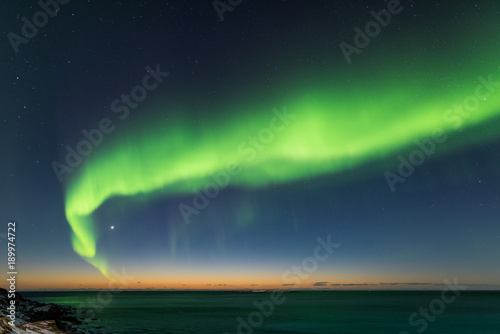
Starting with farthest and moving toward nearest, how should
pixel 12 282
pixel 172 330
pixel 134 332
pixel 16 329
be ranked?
pixel 172 330 < pixel 134 332 < pixel 12 282 < pixel 16 329

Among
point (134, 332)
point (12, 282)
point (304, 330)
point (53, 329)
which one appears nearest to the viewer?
point (12, 282)

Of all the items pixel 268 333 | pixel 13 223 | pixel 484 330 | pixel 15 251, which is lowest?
pixel 484 330

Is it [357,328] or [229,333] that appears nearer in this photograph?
[229,333]

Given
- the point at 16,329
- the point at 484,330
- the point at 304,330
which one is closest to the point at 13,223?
the point at 16,329

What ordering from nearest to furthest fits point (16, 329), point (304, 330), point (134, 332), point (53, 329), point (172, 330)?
point (16, 329), point (53, 329), point (134, 332), point (172, 330), point (304, 330)

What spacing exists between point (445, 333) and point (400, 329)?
4255 mm

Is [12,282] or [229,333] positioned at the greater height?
[12,282]

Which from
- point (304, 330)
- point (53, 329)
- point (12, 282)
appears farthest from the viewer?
point (304, 330)

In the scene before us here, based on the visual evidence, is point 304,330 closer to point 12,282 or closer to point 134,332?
point 134,332

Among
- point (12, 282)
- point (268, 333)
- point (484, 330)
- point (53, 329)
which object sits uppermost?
point (12, 282)

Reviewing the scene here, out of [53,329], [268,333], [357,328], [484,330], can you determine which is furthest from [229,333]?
[484,330]

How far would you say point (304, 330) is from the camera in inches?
1698

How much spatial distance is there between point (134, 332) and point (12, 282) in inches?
776

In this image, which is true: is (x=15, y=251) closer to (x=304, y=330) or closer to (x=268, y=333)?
(x=268, y=333)
